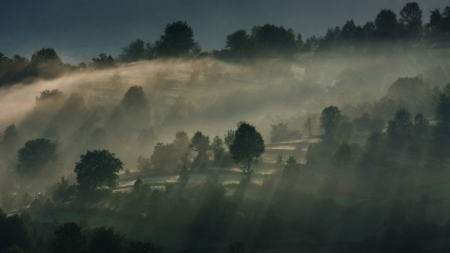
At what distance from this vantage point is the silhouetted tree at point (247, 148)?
84.5 meters

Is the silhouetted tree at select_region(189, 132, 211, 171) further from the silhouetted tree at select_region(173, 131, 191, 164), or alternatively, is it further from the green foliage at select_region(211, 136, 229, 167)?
the silhouetted tree at select_region(173, 131, 191, 164)

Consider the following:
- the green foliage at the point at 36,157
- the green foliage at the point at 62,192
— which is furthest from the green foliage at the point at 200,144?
the green foliage at the point at 36,157

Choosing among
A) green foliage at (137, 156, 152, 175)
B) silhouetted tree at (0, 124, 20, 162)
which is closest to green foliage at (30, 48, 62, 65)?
silhouetted tree at (0, 124, 20, 162)

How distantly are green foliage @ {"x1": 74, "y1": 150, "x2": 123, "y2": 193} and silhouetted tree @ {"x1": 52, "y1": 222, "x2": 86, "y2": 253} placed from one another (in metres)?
25.2

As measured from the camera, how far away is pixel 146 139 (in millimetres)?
117938

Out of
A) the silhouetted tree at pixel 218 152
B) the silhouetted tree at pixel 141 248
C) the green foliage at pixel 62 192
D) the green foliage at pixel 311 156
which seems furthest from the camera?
the silhouetted tree at pixel 218 152

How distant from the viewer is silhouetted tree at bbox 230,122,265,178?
8450 centimetres

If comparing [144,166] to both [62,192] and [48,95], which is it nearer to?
[62,192]

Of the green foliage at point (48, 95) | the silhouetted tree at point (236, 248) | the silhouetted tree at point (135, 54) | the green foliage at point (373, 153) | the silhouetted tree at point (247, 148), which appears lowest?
the silhouetted tree at point (236, 248)

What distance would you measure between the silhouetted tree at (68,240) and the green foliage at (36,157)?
5194 cm

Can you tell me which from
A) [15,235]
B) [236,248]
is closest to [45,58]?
[15,235]

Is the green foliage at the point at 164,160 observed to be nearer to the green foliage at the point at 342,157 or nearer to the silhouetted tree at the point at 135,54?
the green foliage at the point at 342,157

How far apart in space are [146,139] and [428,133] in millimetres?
70043

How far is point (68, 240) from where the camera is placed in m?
52.4
